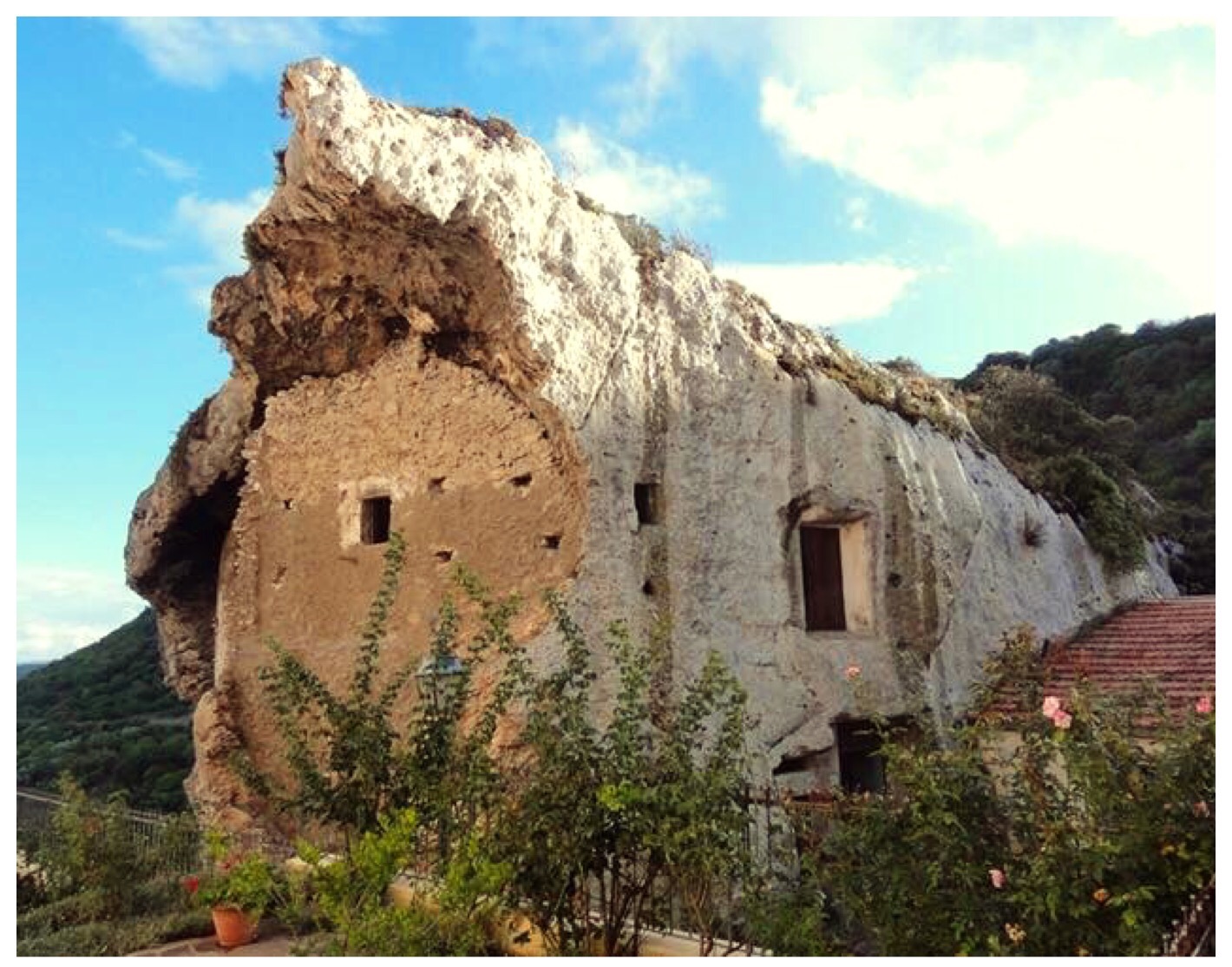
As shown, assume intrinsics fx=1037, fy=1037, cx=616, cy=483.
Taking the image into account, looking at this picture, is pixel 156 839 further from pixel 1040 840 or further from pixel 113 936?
pixel 1040 840

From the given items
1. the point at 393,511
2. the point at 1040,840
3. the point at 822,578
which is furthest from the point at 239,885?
the point at 822,578

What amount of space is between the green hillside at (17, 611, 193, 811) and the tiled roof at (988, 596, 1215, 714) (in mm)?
12496

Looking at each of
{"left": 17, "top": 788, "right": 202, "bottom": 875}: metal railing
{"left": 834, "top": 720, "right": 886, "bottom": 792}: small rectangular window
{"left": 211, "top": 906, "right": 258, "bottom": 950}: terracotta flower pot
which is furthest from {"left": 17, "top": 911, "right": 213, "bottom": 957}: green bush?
{"left": 834, "top": 720, "right": 886, "bottom": 792}: small rectangular window

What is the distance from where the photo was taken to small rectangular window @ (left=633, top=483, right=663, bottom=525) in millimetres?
9477

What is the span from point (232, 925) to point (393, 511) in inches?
156

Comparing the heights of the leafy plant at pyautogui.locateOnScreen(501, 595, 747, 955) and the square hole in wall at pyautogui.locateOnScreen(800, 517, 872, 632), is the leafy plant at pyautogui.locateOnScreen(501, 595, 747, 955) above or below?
below

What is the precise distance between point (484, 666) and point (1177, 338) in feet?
113

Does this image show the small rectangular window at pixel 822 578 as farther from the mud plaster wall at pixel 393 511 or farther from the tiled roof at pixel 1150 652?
the mud plaster wall at pixel 393 511

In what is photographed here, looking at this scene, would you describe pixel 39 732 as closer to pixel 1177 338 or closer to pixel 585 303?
pixel 585 303

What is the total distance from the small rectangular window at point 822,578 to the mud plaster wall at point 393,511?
3128 millimetres

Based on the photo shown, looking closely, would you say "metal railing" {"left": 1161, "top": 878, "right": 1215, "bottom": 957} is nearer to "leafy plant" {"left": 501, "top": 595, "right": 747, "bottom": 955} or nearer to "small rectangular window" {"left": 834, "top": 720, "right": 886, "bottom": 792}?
"leafy plant" {"left": 501, "top": 595, "right": 747, "bottom": 955}

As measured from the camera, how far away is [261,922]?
7680 millimetres

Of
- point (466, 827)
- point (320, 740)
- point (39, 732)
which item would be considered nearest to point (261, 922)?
point (320, 740)

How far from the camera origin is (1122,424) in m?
23.8
